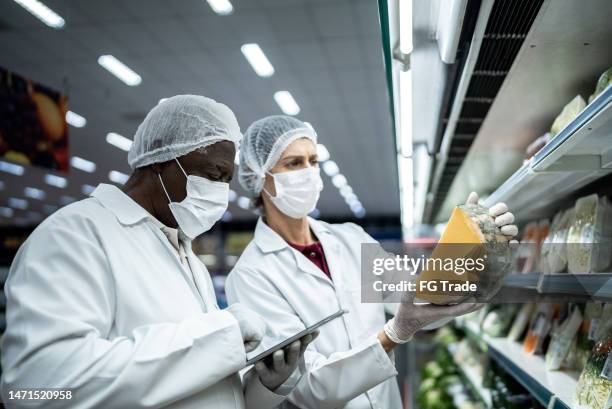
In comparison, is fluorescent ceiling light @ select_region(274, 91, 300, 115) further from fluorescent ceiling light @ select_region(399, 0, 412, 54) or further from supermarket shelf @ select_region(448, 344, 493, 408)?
fluorescent ceiling light @ select_region(399, 0, 412, 54)

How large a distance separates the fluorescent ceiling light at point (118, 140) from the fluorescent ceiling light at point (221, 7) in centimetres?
445

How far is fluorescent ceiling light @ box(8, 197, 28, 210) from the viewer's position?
53.1ft

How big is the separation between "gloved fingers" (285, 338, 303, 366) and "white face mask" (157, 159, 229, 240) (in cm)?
44

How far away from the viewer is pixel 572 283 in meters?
1.52

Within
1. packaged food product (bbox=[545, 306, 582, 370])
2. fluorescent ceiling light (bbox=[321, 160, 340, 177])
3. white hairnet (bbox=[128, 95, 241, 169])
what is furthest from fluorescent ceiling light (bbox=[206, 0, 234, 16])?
fluorescent ceiling light (bbox=[321, 160, 340, 177])

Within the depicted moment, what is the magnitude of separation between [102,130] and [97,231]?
790cm

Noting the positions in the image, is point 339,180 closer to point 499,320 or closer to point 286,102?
point 286,102

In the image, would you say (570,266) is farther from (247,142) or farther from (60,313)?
(60,313)

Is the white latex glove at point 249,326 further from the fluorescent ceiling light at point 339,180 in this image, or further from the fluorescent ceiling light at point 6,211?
the fluorescent ceiling light at point 6,211

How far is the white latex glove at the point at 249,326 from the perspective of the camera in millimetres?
1332

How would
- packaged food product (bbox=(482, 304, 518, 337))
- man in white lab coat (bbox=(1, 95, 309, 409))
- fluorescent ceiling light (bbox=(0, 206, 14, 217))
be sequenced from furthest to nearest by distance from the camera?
fluorescent ceiling light (bbox=(0, 206, 14, 217)) < packaged food product (bbox=(482, 304, 518, 337)) < man in white lab coat (bbox=(1, 95, 309, 409))

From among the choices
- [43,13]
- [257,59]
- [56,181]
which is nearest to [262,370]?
[43,13]

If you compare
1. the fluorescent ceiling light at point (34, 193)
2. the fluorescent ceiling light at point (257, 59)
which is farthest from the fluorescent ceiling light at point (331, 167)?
the fluorescent ceiling light at point (34, 193)

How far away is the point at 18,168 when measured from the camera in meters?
12.0
